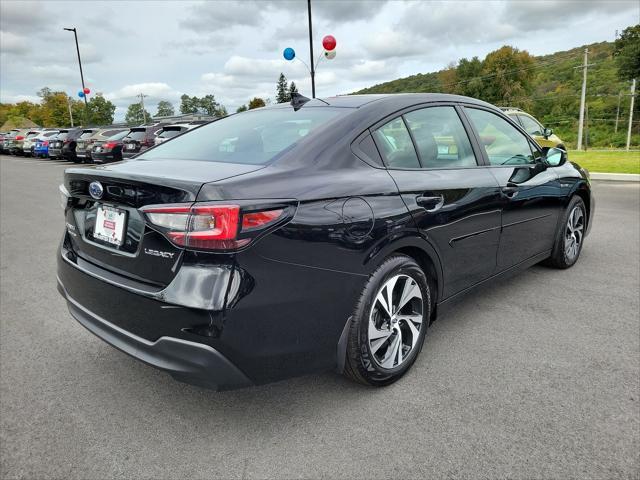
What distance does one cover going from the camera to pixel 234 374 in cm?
200

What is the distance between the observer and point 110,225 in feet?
7.45

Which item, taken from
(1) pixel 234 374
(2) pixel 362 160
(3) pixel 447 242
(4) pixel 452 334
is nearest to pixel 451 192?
(3) pixel 447 242

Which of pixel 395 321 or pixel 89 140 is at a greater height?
pixel 89 140

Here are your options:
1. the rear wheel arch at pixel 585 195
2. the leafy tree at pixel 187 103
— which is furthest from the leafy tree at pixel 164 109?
the rear wheel arch at pixel 585 195

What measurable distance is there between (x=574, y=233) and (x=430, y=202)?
8.46ft

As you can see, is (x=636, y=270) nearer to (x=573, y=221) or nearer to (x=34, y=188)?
A: (x=573, y=221)

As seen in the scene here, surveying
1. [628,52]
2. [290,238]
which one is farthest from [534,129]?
[628,52]

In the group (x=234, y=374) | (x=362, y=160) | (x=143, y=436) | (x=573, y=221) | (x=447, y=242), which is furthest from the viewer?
(x=573, y=221)

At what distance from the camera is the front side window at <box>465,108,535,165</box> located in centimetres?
343

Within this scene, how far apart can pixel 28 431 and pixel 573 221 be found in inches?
177

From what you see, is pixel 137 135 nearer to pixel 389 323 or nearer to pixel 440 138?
pixel 440 138

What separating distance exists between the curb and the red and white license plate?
12123mm

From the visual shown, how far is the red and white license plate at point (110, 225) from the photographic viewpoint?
7.20 feet

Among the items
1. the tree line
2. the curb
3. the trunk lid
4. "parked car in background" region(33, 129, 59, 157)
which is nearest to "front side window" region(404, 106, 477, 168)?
the trunk lid
